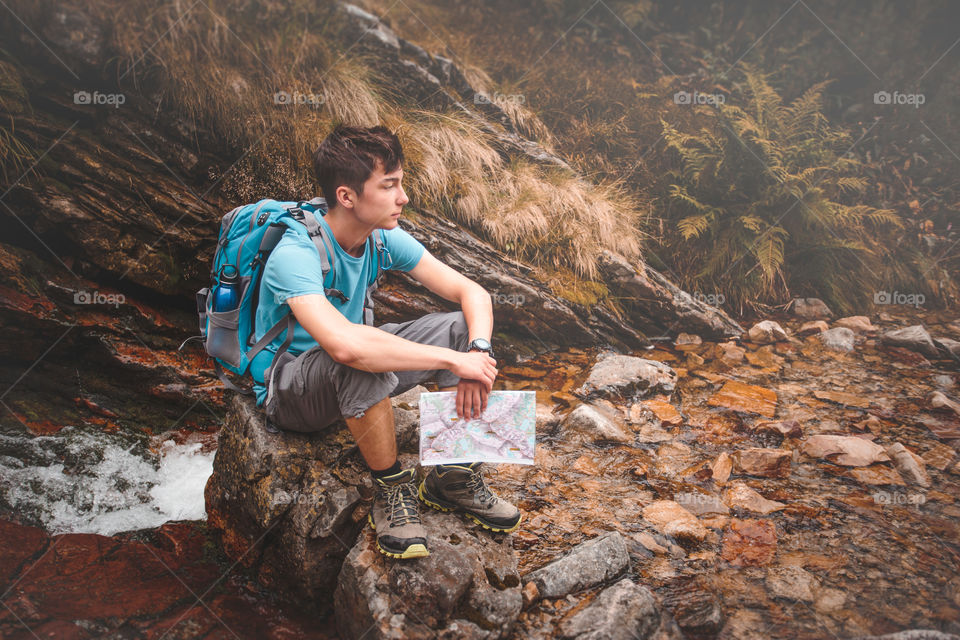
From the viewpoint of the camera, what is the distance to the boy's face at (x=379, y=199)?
2600 mm

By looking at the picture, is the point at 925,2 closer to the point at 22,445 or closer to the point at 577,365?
the point at 577,365

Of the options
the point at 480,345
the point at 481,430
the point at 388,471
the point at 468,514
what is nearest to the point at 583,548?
the point at 468,514

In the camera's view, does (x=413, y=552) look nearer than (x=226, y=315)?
Yes

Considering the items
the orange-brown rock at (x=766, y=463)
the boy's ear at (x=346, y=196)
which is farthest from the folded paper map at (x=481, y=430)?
the orange-brown rock at (x=766, y=463)

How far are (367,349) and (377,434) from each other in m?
0.52

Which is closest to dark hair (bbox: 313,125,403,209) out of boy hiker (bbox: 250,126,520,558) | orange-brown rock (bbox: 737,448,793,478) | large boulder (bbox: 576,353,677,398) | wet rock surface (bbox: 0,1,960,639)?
boy hiker (bbox: 250,126,520,558)

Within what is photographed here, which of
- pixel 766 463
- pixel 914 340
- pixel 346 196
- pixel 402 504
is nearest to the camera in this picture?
pixel 402 504

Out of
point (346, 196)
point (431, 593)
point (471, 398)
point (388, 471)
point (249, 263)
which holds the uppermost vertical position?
point (346, 196)

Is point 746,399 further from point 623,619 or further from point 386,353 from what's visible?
point 386,353

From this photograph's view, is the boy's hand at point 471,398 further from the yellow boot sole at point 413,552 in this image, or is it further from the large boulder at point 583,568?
the large boulder at point 583,568

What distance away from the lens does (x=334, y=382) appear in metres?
2.42

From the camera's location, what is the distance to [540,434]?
3998 millimetres

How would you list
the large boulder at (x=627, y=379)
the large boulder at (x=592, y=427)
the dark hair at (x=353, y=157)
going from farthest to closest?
the large boulder at (x=627, y=379) → the large boulder at (x=592, y=427) → the dark hair at (x=353, y=157)

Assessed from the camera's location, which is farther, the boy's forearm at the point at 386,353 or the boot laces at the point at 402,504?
the boot laces at the point at 402,504
